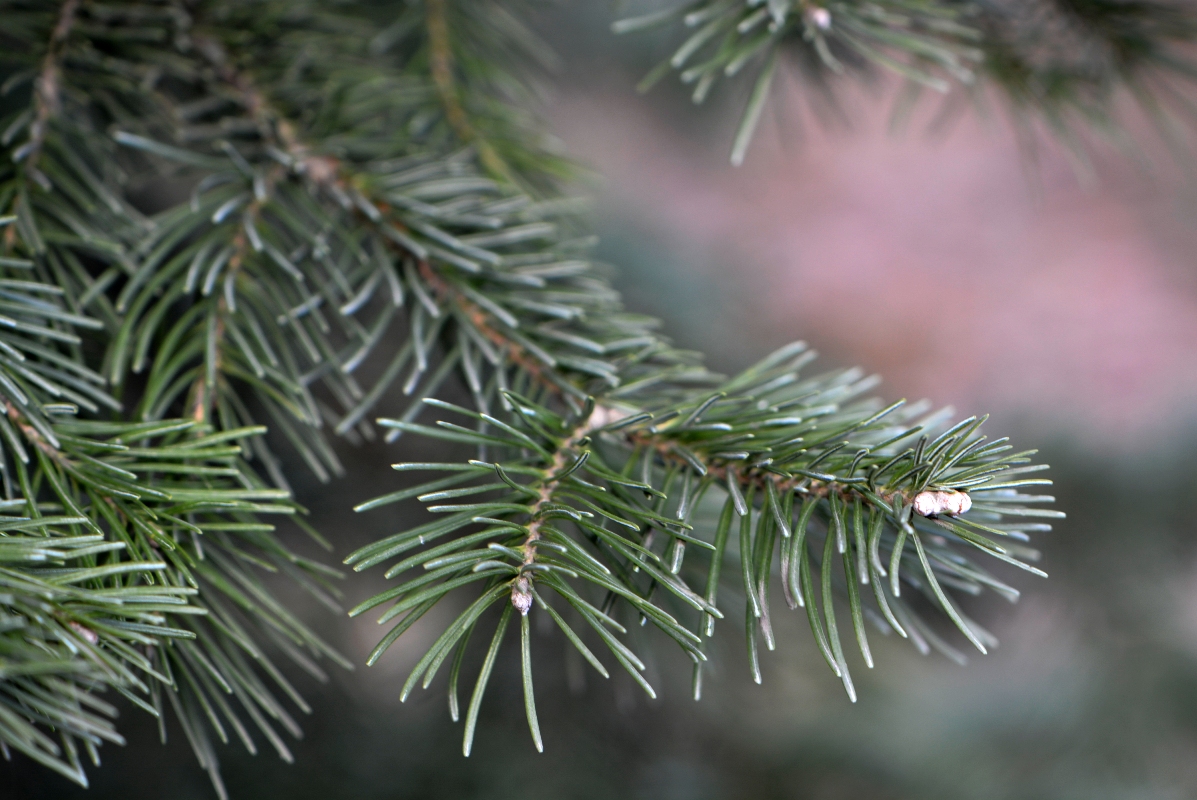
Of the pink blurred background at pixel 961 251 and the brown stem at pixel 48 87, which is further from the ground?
the pink blurred background at pixel 961 251

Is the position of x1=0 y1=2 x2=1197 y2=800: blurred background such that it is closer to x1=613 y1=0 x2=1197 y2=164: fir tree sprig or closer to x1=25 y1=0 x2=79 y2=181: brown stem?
x1=613 y1=0 x2=1197 y2=164: fir tree sprig

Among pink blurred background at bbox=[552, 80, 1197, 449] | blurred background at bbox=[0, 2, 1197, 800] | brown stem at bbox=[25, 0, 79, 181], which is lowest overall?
blurred background at bbox=[0, 2, 1197, 800]

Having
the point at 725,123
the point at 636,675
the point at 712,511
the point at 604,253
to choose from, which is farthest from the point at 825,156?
the point at 636,675

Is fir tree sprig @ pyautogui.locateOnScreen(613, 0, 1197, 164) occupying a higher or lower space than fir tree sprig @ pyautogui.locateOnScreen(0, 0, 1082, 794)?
higher

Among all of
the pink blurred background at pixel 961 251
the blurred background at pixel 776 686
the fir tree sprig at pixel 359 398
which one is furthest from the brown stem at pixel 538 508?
the pink blurred background at pixel 961 251

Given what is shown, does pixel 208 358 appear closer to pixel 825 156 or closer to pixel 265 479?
pixel 265 479

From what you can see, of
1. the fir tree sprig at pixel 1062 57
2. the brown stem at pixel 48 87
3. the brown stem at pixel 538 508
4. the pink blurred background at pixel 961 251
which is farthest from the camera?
the pink blurred background at pixel 961 251

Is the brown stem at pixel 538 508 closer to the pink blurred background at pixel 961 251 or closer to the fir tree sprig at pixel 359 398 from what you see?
the fir tree sprig at pixel 359 398

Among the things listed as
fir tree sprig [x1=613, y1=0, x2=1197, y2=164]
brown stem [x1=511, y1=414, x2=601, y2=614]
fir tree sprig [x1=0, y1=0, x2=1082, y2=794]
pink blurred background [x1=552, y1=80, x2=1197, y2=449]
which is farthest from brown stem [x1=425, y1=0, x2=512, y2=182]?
pink blurred background [x1=552, y1=80, x2=1197, y2=449]

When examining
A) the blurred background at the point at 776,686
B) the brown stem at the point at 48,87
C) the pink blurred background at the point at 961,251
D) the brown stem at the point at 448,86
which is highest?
the pink blurred background at the point at 961,251

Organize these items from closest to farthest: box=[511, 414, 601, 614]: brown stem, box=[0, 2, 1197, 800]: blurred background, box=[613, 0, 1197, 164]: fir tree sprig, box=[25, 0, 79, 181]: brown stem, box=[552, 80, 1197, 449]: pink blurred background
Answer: box=[511, 414, 601, 614]: brown stem → box=[25, 0, 79, 181]: brown stem → box=[613, 0, 1197, 164]: fir tree sprig → box=[0, 2, 1197, 800]: blurred background → box=[552, 80, 1197, 449]: pink blurred background

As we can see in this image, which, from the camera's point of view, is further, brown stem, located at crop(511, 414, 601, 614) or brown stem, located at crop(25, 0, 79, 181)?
brown stem, located at crop(25, 0, 79, 181)

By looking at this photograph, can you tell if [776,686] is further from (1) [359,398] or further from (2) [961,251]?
(2) [961,251]
